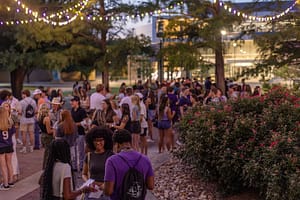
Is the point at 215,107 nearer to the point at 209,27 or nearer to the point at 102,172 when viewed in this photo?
the point at 102,172

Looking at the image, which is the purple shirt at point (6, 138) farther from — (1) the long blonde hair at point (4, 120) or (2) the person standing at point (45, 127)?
(2) the person standing at point (45, 127)

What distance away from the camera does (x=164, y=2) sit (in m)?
22.2

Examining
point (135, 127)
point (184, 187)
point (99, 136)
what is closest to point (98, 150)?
point (99, 136)

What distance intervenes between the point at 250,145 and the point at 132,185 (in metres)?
3.38

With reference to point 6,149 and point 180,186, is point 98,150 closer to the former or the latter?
point 180,186

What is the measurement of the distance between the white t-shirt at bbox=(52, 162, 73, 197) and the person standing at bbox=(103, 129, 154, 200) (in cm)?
46

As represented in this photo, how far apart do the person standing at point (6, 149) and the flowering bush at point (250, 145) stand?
3.23m

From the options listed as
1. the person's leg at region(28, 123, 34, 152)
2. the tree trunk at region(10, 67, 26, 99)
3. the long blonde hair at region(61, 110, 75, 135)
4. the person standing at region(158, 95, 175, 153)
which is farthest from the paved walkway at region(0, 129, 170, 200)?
the tree trunk at region(10, 67, 26, 99)

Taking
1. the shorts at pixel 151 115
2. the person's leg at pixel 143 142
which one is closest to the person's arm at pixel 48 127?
the person's leg at pixel 143 142

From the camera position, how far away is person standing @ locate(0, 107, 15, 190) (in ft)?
27.5

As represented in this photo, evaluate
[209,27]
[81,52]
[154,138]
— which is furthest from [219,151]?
[81,52]

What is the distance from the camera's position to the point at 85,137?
5.14 m

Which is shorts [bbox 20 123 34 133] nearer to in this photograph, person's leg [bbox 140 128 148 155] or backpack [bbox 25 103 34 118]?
backpack [bbox 25 103 34 118]

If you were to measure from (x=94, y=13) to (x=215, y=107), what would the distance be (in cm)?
1576
